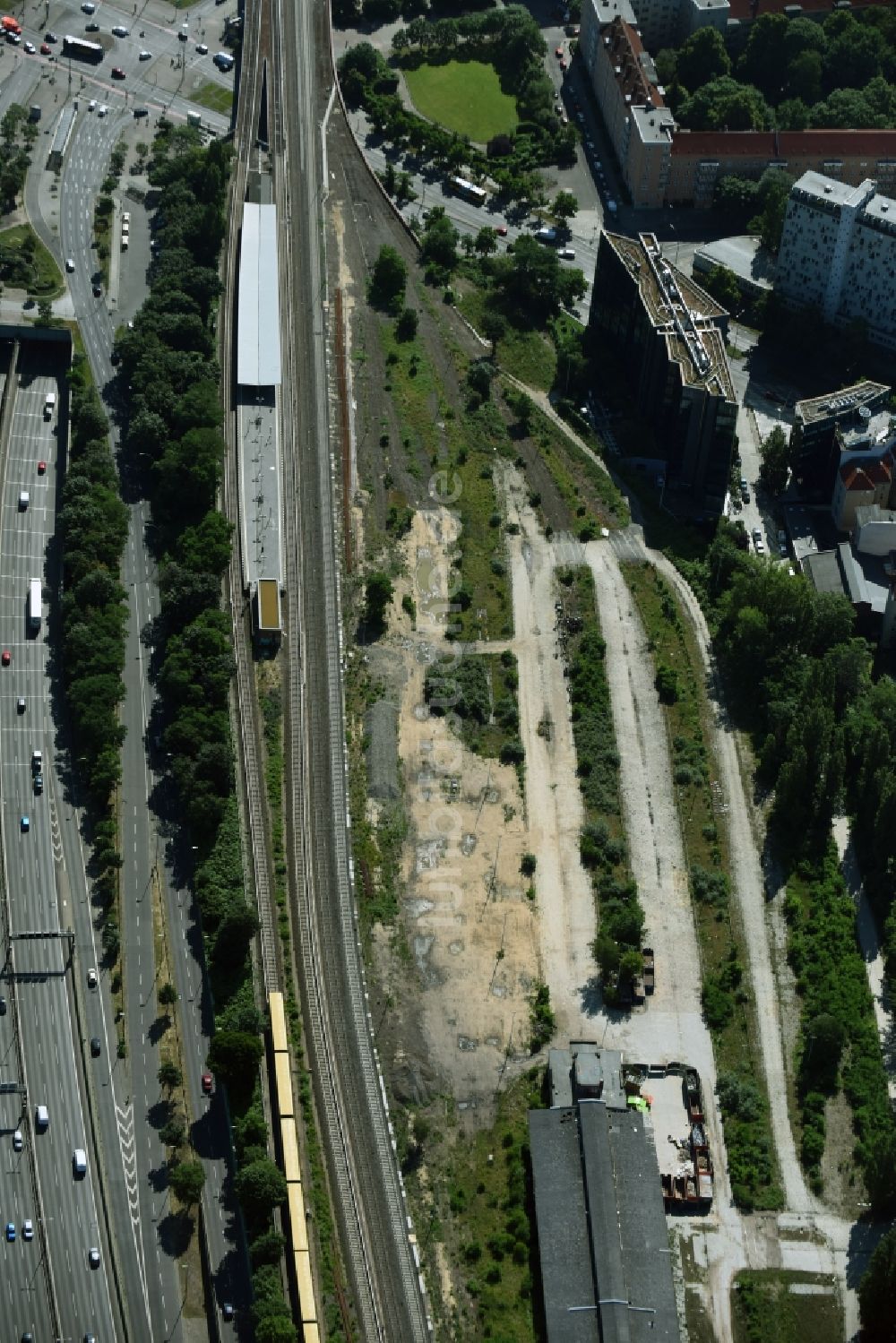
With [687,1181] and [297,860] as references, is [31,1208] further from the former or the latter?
[687,1181]

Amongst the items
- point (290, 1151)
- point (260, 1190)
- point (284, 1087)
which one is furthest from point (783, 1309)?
point (284, 1087)

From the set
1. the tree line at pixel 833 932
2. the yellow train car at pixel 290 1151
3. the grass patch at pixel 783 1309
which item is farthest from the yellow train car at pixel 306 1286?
the tree line at pixel 833 932

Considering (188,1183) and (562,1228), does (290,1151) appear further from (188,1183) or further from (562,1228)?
(562,1228)

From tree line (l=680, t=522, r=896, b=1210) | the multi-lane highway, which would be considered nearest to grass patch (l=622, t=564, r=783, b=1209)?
tree line (l=680, t=522, r=896, b=1210)

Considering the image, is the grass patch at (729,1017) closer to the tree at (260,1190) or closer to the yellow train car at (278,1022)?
the yellow train car at (278,1022)

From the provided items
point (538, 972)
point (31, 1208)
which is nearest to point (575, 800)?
point (538, 972)
